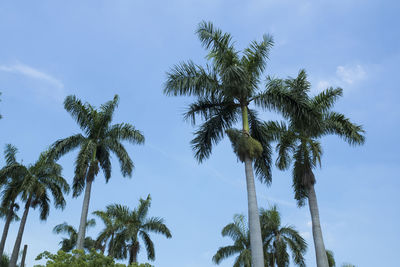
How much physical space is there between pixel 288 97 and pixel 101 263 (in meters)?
10.8

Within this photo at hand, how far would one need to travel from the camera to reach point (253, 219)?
14.3m

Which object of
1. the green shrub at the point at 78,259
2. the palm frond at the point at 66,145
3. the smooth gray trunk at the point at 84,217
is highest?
the palm frond at the point at 66,145

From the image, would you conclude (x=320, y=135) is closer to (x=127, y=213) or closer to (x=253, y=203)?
(x=253, y=203)

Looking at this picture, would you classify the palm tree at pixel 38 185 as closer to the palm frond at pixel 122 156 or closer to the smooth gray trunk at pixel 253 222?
the palm frond at pixel 122 156

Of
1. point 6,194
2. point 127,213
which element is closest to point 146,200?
point 127,213

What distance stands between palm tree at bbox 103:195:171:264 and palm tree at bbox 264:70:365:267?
13.9m

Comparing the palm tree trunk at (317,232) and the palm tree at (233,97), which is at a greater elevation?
the palm tree at (233,97)

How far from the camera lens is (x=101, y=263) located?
668 inches

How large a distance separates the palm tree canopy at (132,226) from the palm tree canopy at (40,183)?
14.4ft

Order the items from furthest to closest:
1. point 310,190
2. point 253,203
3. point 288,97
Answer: point 310,190, point 288,97, point 253,203

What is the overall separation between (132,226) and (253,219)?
59.5ft

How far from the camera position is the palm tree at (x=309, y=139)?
57.5 ft

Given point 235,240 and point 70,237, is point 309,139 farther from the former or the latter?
point 70,237

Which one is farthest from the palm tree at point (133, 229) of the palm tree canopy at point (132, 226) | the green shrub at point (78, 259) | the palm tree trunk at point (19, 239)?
the green shrub at point (78, 259)
